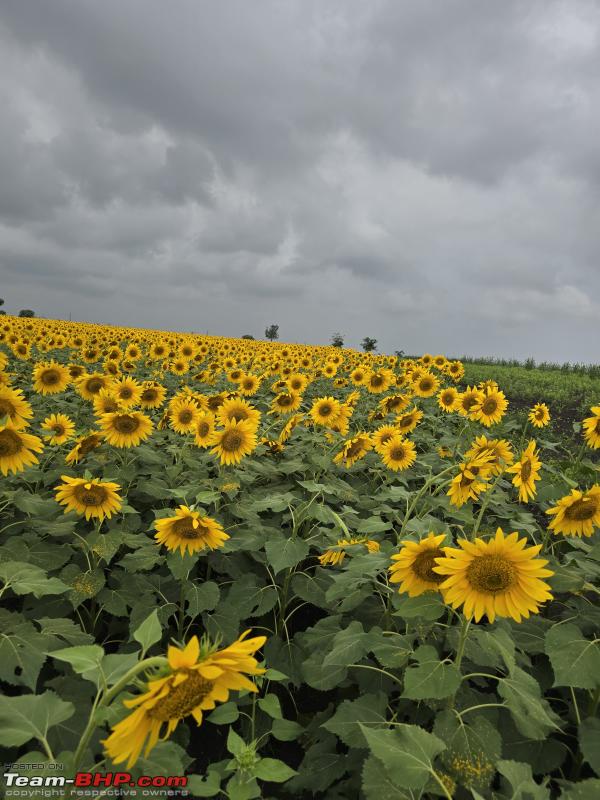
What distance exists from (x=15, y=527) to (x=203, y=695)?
2790mm

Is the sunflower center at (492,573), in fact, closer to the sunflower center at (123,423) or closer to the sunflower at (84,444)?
the sunflower at (84,444)

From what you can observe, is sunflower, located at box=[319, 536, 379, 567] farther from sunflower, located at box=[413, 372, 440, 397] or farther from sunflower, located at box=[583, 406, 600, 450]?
sunflower, located at box=[413, 372, 440, 397]

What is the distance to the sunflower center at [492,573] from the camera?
177 centimetres

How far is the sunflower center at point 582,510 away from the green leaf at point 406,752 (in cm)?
173

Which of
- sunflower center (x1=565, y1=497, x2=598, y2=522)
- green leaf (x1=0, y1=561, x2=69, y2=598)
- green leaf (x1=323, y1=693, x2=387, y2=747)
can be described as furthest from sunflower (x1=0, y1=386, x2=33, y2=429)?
sunflower center (x1=565, y1=497, x2=598, y2=522)

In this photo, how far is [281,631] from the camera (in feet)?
10.6

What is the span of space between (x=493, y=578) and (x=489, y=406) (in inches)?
188

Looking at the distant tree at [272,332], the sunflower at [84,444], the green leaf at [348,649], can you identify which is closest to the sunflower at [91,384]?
the sunflower at [84,444]

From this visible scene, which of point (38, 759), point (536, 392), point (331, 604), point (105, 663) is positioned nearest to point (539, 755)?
point (331, 604)

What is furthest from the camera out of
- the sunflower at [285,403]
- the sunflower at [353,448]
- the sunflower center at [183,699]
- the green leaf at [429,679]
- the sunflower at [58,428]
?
the sunflower at [285,403]

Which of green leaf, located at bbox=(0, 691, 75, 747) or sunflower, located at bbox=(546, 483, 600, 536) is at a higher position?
sunflower, located at bbox=(546, 483, 600, 536)

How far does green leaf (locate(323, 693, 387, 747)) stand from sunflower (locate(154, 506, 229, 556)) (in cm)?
107

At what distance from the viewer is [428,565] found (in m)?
2.06

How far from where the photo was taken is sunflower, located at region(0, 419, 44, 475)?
10.0 ft
